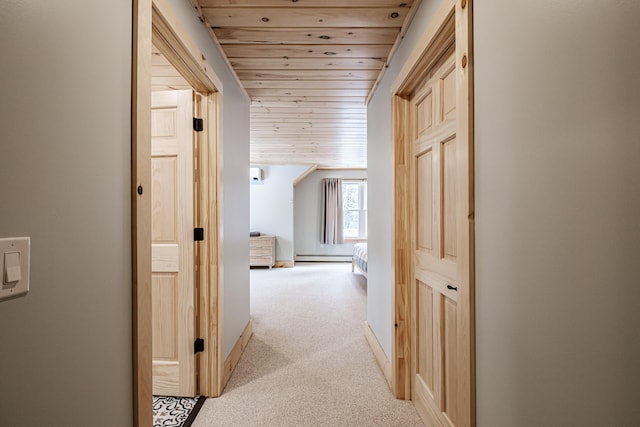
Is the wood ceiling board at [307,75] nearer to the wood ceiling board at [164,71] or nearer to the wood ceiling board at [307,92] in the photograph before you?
the wood ceiling board at [307,92]

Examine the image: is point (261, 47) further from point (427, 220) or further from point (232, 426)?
point (232, 426)

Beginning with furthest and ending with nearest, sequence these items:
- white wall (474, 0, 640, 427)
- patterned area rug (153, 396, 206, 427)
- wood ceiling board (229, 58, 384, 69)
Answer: wood ceiling board (229, 58, 384, 69) → patterned area rug (153, 396, 206, 427) → white wall (474, 0, 640, 427)

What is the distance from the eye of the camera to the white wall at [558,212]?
0.57 m

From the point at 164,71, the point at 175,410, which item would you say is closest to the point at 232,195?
the point at 164,71

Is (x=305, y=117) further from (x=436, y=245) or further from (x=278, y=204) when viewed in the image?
(x=278, y=204)

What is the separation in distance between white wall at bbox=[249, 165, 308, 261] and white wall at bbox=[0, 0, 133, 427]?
608cm

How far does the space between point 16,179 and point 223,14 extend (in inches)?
60.0

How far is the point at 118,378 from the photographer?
1007 mm

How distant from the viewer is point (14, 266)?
2.13ft

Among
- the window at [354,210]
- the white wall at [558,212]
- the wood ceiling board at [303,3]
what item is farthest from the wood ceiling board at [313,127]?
the window at [354,210]

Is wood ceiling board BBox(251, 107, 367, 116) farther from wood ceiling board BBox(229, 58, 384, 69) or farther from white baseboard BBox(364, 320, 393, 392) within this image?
white baseboard BBox(364, 320, 393, 392)

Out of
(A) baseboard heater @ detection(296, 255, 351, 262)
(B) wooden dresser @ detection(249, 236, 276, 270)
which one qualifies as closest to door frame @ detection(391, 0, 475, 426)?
(B) wooden dresser @ detection(249, 236, 276, 270)

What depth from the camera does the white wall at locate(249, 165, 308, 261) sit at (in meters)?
7.14

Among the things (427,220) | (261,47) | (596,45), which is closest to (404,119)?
(427,220)
